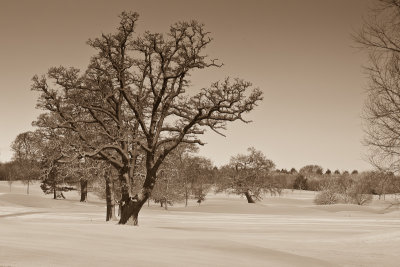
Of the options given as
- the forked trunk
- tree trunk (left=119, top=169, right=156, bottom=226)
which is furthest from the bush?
tree trunk (left=119, top=169, right=156, bottom=226)

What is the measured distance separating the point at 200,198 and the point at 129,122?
53.2m

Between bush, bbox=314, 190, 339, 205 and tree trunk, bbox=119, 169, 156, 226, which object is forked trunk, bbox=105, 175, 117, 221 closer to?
tree trunk, bbox=119, 169, 156, 226

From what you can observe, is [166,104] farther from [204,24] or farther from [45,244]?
[45,244]

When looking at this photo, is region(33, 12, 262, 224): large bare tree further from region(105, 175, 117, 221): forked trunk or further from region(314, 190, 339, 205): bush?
region(314, 190, 339, 205): bush

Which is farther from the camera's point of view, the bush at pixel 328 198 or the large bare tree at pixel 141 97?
the bush at pixel 328 198

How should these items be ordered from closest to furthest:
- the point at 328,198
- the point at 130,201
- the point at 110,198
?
1. the point at 130,201
2. the point at 110,198
3. the point at 328,198

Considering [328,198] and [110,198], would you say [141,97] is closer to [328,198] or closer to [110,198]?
[110,198]

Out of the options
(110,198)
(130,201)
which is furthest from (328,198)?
(130,201)

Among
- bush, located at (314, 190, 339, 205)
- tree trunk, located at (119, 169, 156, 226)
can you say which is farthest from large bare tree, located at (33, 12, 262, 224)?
bush, located at (314, 190, 339, 205)

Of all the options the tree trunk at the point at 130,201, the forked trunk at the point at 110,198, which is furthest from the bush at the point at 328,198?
the tree trunk at the point at 130,201

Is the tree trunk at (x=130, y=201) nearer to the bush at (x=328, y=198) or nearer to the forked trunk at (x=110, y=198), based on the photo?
the forked trunk at (x=110, y=198)

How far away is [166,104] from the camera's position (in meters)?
21.4

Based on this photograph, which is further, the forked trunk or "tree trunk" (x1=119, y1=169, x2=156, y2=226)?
the forked trunk

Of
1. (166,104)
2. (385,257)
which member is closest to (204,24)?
(166,104)
